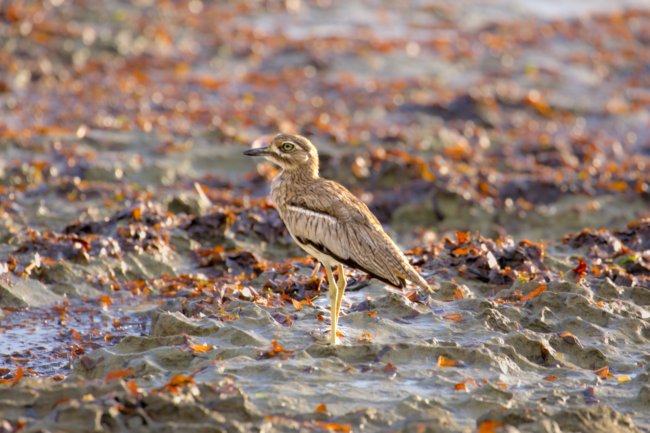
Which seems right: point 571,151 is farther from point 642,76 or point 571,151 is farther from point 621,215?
point 642,76

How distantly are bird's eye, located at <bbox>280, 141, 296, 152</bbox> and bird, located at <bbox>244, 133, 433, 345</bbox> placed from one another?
1.3 inches

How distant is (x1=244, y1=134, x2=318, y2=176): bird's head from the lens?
732cm

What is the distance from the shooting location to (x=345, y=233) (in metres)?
6.68

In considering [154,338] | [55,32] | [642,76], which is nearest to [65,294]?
[154,338]

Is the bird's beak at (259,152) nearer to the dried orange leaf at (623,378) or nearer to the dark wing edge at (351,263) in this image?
the dark wing edge at (351,263)

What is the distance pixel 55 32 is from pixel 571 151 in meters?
8.32

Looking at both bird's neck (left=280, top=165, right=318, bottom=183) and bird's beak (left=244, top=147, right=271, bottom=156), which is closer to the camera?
bird's neck (left=280, top=165, right=318, bottom=183)

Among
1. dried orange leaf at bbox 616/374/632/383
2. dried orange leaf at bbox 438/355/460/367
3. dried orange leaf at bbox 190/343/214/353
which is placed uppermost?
dried orange leaf at bbox 190/343/214/353

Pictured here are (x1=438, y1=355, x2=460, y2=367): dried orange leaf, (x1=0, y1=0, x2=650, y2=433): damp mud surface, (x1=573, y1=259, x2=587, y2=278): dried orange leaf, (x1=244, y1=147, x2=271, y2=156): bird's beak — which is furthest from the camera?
(x1=573, y1=259, x2=587, y2=278): dried orange leaf

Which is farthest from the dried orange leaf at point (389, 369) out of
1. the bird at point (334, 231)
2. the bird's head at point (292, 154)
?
the bird's head at point (292, 154)

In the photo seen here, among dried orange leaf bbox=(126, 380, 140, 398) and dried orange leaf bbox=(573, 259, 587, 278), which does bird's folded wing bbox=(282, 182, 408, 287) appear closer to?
dried orange leaf bbox=(126, 380, 140, 398)

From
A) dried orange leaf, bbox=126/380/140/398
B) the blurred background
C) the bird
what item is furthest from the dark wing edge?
the blurred background

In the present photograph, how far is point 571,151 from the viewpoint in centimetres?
1479

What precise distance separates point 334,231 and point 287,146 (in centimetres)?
93
